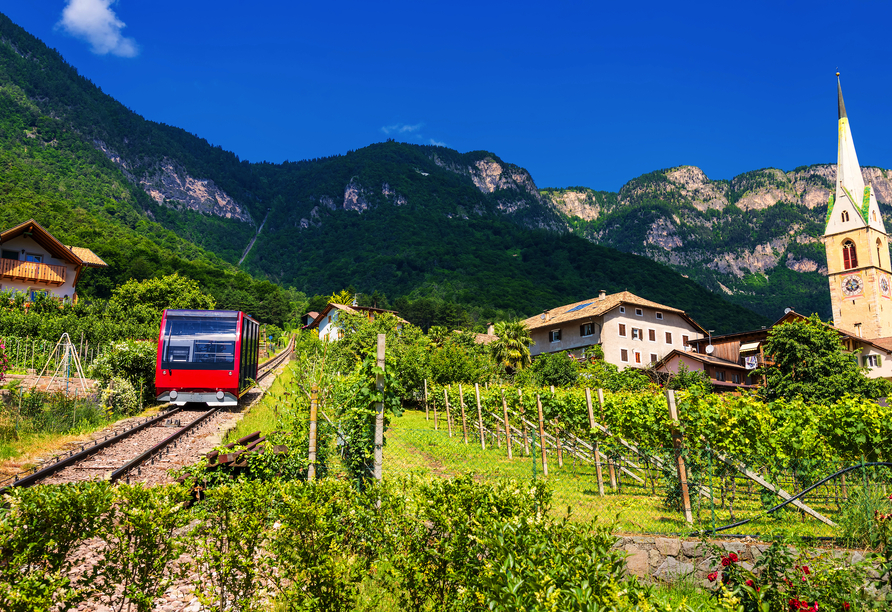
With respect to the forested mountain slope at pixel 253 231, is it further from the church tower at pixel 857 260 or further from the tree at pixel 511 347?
the tree at pixel 511 347

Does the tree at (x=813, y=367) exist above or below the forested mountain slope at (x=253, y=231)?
below

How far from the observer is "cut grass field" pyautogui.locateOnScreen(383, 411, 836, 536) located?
8.71 metres

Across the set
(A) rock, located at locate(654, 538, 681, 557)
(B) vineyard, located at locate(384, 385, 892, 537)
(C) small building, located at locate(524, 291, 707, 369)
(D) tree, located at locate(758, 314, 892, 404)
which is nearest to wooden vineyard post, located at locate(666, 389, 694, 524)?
(B) vineyard, located at locate(384, 385, 892, 537)

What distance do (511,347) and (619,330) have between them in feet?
54.7

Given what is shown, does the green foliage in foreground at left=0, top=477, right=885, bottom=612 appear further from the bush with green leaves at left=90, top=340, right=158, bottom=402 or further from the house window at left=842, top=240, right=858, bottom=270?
the house window at left=842, top=240, right=858, bottom=270

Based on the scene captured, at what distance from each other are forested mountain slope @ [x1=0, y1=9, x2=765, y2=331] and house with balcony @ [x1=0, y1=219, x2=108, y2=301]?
23791mm

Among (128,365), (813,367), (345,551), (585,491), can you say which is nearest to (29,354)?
(128,365)

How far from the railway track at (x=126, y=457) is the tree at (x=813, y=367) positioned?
30.8 m

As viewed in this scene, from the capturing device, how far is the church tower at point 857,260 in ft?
257

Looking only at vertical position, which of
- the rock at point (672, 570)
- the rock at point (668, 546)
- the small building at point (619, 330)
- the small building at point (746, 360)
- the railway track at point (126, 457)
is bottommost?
the rock at point (672, 570)

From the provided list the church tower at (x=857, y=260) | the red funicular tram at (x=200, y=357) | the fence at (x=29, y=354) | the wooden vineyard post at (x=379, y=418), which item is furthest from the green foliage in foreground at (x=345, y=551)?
the church tower at (x=857, y=260)

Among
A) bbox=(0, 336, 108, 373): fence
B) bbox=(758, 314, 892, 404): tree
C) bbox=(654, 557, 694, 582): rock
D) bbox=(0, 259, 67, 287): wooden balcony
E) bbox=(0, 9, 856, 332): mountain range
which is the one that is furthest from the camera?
bbox=(0, 9, 856, 332): mountain range

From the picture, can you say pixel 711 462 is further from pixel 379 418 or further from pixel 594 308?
pixel 594 308

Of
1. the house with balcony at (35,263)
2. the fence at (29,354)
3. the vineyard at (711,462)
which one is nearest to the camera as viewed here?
the vineyard at (711,462)
